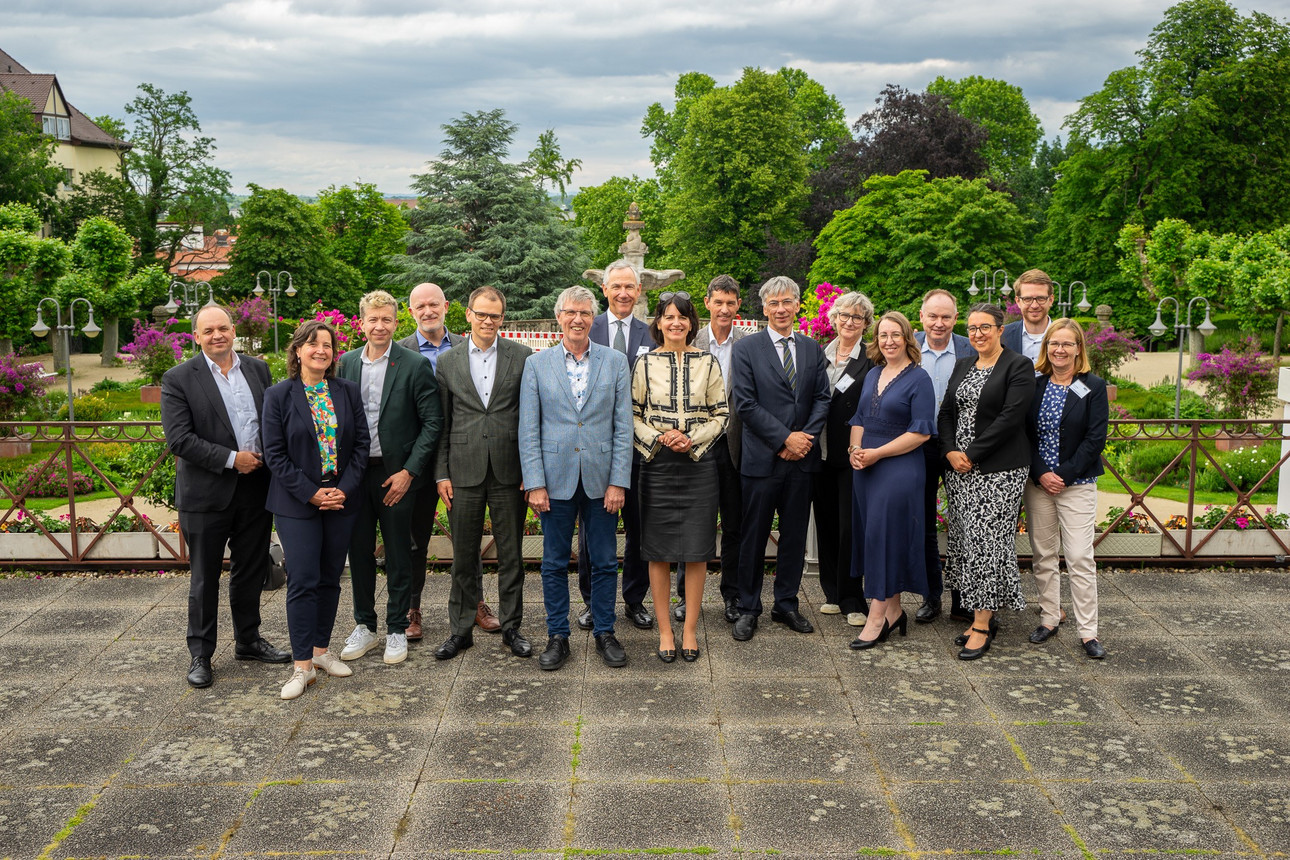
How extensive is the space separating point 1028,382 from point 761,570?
73.3 inches

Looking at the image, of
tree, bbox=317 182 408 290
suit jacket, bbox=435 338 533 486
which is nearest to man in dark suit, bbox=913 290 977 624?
suit jacket, bbox=435 338 533 486

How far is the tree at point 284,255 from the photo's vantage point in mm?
43188


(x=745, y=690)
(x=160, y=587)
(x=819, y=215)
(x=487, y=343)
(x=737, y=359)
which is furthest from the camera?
(x=819, y=215)

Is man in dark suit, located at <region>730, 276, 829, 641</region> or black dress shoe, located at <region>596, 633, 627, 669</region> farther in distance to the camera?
man in dark suit, located at <region>730, 276, 829, 641</region>

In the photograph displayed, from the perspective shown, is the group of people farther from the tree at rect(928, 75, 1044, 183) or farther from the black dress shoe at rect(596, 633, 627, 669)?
the tree at rect(928, 75, 1044, 183)

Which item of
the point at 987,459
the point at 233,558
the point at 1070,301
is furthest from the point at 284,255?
the point at 987,459

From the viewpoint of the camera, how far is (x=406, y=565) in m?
5.87

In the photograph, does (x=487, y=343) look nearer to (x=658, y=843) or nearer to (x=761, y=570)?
(x=761, y=570)

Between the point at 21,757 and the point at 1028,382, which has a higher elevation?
the point at 1028,382

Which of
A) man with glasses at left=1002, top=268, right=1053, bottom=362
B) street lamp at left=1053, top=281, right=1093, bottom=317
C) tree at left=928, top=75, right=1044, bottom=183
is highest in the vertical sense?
tree at left=928, top=75, right=1044, bottom=183

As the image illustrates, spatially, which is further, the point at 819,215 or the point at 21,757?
the point at 819,215

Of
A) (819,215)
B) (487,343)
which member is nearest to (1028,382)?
(487,343)

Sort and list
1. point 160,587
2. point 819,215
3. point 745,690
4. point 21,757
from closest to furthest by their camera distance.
Result: point 21,757 → point 745,690 → point 160,587 → point 819,215

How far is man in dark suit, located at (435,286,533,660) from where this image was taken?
5.63 meters
